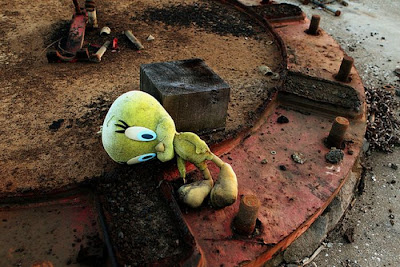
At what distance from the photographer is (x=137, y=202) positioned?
8.89 feet

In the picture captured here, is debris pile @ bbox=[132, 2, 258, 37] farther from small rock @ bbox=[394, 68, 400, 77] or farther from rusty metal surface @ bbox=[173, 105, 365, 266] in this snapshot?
small rock @ bbox=[394, 68, 400, 77]

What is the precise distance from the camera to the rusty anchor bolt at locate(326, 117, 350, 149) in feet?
11.4

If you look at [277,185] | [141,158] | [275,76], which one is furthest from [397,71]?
[141,158]

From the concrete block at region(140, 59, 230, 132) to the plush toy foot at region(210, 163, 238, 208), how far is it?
0.69 meters

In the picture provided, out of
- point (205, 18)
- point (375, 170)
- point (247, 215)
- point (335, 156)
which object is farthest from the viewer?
point (205, 18)

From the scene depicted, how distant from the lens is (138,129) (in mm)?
2631

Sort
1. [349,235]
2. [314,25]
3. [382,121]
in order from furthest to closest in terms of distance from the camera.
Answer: [314,25] < [382,121] < [349,235]

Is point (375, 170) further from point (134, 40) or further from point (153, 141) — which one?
point (134, 40)

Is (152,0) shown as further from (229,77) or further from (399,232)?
(399,232)

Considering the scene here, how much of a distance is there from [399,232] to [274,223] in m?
1.40

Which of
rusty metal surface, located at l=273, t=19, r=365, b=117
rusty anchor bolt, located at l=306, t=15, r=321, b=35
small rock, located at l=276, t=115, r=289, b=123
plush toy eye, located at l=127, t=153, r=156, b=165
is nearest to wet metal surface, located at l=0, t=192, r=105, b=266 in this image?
plush toy eye, located at l=127, t=153, r=156, b=165

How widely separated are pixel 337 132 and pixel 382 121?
1.64 meters

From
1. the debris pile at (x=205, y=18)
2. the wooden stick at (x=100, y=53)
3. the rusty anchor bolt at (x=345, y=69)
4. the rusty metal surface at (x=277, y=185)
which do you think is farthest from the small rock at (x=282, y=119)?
the wooden stick at (x=100, y=53)

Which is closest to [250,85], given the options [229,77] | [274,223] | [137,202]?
[229,77]
